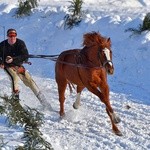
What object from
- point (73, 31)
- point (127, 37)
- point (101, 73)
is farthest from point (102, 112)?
point (73, 31)

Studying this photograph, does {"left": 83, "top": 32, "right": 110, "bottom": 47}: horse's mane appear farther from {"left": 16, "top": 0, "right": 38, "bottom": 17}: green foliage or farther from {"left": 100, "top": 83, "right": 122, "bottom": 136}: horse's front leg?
{"left": 16, "top": 0, "right": 38, "bottom": 17}: green foliage

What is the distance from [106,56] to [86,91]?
3140 millimetres

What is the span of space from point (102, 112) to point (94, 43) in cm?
158

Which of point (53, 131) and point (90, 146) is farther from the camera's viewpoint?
point (53, 131)

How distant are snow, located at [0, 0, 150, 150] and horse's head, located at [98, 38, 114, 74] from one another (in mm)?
1093

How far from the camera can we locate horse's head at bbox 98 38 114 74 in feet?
24.6

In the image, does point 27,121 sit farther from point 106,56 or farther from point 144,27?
point 144,27

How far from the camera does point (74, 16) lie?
600 inches

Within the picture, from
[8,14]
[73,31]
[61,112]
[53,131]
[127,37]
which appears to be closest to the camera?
[53,131]

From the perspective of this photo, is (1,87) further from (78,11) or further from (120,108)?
(78,11)

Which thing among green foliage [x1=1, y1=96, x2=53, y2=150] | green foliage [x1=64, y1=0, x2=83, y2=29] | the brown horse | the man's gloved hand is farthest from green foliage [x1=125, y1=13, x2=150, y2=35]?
green foliage [x1=1, y1=96, x2=53, y2=150]

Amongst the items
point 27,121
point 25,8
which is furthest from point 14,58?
point 25,8

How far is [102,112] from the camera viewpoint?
29.5 feet

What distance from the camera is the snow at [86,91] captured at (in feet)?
23.9
